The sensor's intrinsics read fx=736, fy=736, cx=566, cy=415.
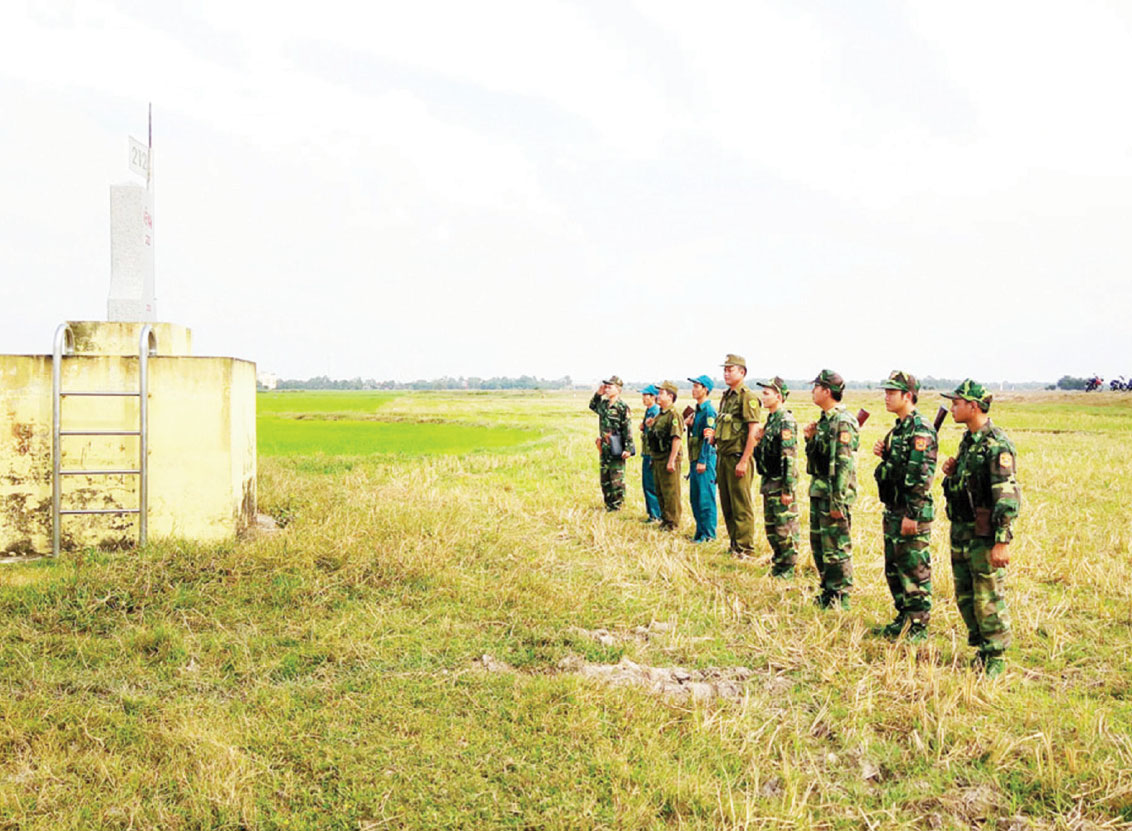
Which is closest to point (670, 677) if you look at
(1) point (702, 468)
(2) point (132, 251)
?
(1) point (702, 468)

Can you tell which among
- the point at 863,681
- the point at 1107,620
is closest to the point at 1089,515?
the point at 1107,620

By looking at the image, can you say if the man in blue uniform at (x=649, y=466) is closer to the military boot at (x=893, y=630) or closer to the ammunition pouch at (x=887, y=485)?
the ammunition pouch at (x=887, y=485)

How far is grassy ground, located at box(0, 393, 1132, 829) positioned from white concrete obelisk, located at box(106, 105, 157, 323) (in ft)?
10.0

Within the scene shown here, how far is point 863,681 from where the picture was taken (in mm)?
4695

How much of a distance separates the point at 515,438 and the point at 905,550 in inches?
833

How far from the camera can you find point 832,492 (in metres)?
6.40

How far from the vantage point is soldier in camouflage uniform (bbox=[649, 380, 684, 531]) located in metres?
9.68

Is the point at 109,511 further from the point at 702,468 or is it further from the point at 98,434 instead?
the point at 702,468

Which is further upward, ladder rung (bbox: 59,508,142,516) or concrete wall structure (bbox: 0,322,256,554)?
concrete wall structure (bbox: 0,322,256,554)

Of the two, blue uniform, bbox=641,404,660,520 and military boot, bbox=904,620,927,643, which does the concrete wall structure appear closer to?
blue uniform, bbox=641,404,660,520

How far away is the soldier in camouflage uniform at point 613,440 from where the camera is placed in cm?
1084

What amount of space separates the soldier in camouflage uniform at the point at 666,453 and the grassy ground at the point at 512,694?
1.26 m

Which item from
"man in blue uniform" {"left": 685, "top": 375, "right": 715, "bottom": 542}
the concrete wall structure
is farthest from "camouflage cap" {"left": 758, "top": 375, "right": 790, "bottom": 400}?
the concrete wall structure

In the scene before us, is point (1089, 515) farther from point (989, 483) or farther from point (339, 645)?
point (339, 645)
